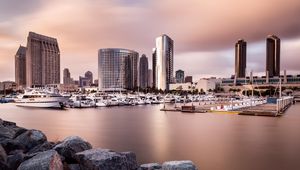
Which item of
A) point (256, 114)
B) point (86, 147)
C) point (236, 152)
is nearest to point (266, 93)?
point (256, 114)

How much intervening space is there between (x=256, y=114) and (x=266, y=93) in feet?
454

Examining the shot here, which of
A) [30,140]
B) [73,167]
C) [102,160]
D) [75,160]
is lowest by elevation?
[73,167]

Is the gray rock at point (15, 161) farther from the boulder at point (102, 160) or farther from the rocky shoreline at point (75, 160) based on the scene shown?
the boulder at point (102, 160)

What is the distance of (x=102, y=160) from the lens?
32.4 feet

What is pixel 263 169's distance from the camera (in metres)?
18.2

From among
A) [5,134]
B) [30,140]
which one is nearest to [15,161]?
[30,140]

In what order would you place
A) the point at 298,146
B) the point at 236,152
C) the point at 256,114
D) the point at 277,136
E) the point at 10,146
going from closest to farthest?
1. the point at 10,146
2. the point at 236,152
3. the point at 298,146
4. the point at 277,136
5. the point at 256,114

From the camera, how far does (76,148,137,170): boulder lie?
9820 mm

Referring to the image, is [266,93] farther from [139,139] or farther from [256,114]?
[139,139]

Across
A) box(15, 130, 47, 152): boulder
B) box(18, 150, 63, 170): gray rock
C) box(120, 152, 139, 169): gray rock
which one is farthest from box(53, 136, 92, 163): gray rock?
box(15, 130, 47, 152): boulder

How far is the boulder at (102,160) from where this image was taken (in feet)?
32.2

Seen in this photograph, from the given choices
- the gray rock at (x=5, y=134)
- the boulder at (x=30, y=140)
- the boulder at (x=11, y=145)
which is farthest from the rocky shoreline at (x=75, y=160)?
the gray rock at (x=5, y=134)

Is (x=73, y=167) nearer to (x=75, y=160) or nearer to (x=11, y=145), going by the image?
(x=75, y=160)

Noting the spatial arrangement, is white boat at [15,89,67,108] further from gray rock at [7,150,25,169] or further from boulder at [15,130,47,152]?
gray rock at [7,150,25,169]
